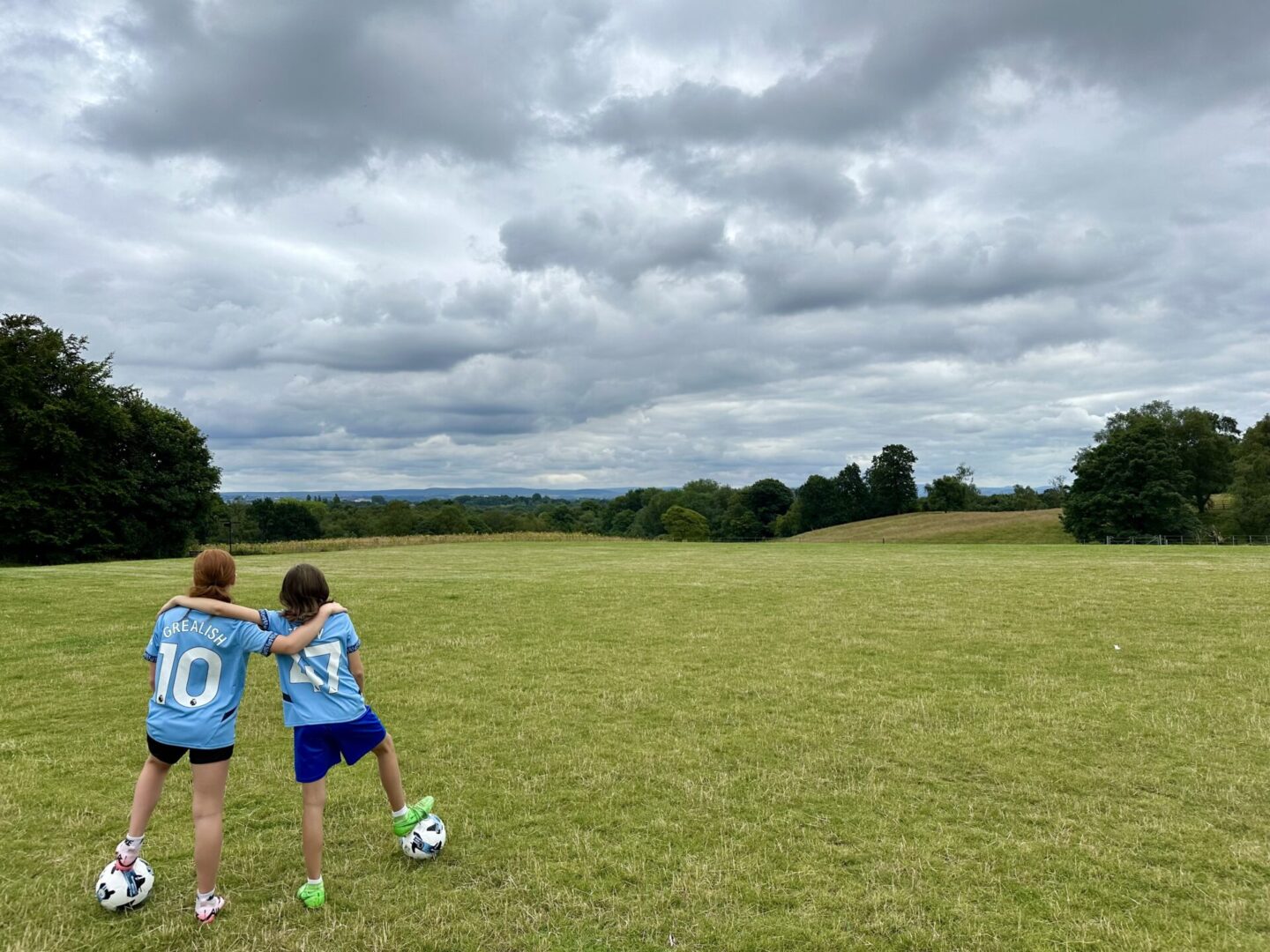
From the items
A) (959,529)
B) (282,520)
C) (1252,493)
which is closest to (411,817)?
(959,529)

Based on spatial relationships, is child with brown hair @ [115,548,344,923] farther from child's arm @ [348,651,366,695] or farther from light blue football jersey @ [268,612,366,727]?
child's arm @ [348,651,366,695]

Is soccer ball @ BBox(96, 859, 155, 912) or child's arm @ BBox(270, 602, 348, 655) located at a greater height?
child's arm @ BBox(270, 602, 348, 655)

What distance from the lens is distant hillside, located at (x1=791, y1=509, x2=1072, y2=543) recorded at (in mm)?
79938

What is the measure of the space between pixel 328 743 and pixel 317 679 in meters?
0.50

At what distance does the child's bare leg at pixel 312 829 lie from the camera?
484 centimetres

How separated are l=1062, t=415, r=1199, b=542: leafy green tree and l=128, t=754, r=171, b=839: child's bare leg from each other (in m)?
80.5

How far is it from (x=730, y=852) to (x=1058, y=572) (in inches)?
911

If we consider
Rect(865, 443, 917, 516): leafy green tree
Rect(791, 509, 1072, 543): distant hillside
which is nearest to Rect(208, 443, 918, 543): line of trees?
Rect(865, 443, 917, 516): leafy green tree

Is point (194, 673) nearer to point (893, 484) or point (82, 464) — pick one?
point (82, 464)

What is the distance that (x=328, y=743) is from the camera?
500 cm

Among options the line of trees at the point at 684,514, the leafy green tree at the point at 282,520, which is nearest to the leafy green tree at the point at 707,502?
the line of trees at the point at 684,514

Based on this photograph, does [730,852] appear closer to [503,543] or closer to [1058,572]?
[1058,572]

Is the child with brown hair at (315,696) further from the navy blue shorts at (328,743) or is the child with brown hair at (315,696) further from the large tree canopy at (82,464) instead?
the large tree canopy at (82,464)

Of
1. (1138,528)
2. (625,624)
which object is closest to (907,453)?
(1138,528)
